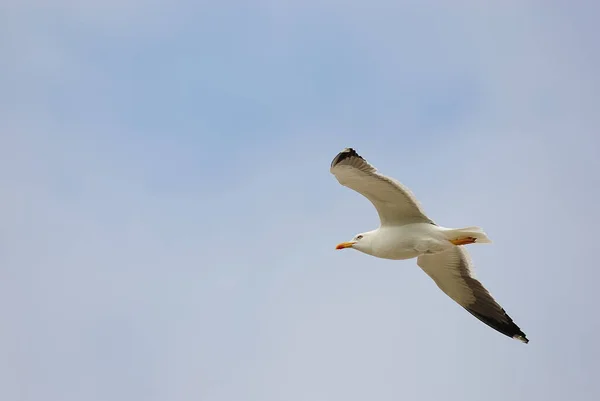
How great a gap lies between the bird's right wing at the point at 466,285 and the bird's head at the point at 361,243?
4.24 ft

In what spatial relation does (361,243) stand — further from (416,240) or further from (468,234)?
(468,234)

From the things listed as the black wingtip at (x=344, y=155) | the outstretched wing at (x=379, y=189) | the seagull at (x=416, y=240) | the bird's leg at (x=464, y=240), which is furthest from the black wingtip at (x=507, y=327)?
the black wingtip at (x=344, y=155)

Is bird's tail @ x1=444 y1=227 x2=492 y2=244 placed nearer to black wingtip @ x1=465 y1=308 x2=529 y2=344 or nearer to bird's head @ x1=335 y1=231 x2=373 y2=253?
bird's head @ x1=335 y1=231 x2=373 y2=253

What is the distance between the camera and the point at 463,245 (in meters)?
16.1

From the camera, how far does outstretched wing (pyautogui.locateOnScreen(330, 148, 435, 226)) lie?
14.0 m

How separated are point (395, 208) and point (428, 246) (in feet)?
2.49

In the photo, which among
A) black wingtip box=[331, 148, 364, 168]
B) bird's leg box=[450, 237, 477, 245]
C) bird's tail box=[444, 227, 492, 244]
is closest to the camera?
black wingtip box=[331, 148, 364, 168]

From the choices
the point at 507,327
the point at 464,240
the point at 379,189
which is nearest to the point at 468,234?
the point at 464,240

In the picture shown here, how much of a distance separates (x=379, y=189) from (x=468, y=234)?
1519 mm

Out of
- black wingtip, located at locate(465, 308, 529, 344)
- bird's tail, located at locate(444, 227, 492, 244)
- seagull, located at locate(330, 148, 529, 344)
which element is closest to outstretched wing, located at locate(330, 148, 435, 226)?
seagull, located at locate(330, 148, 529, 344)

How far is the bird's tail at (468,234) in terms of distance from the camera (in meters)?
14.9

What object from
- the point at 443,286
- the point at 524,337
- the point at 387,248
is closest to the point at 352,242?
the point at 387,248

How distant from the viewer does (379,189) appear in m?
14.7

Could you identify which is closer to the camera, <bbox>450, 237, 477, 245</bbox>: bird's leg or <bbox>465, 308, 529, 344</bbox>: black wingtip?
<bbox>450, 237, 477, 245</bbox>: bird's leg
